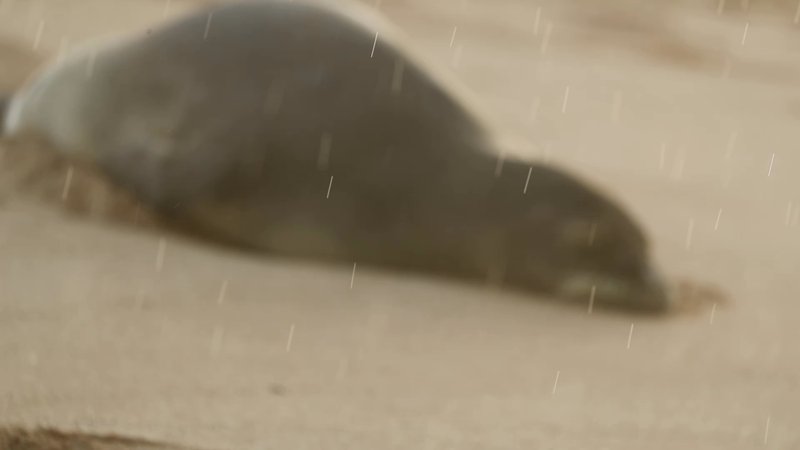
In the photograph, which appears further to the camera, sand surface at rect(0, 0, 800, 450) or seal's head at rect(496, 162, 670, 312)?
seal's head at rect(496, 162, 670, 312)

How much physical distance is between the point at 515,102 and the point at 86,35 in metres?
1.27

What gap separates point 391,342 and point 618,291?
468 mm

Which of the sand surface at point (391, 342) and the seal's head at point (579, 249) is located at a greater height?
the seal's head at point (579, 249)

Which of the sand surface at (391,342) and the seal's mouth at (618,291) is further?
the seal's mouth at (618,291)

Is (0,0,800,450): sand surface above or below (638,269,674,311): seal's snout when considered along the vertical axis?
below

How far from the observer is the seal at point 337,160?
5.99 feet

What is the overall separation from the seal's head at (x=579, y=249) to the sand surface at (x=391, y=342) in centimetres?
6

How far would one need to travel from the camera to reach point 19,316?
4.67 feet

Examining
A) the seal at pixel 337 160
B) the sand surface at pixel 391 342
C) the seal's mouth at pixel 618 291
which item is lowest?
the sand surface at pixel 391 342

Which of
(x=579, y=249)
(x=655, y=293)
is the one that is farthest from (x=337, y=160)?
(x=655, y=293)

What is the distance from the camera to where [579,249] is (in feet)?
5.98

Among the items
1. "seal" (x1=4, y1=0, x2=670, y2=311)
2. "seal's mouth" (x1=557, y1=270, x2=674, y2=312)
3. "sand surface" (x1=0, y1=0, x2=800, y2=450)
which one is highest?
"seal" (x1=4, y1=0, x2=670, y2=311)

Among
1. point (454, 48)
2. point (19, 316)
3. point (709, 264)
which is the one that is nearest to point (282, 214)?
point (19, 316)

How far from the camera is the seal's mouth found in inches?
69.6
